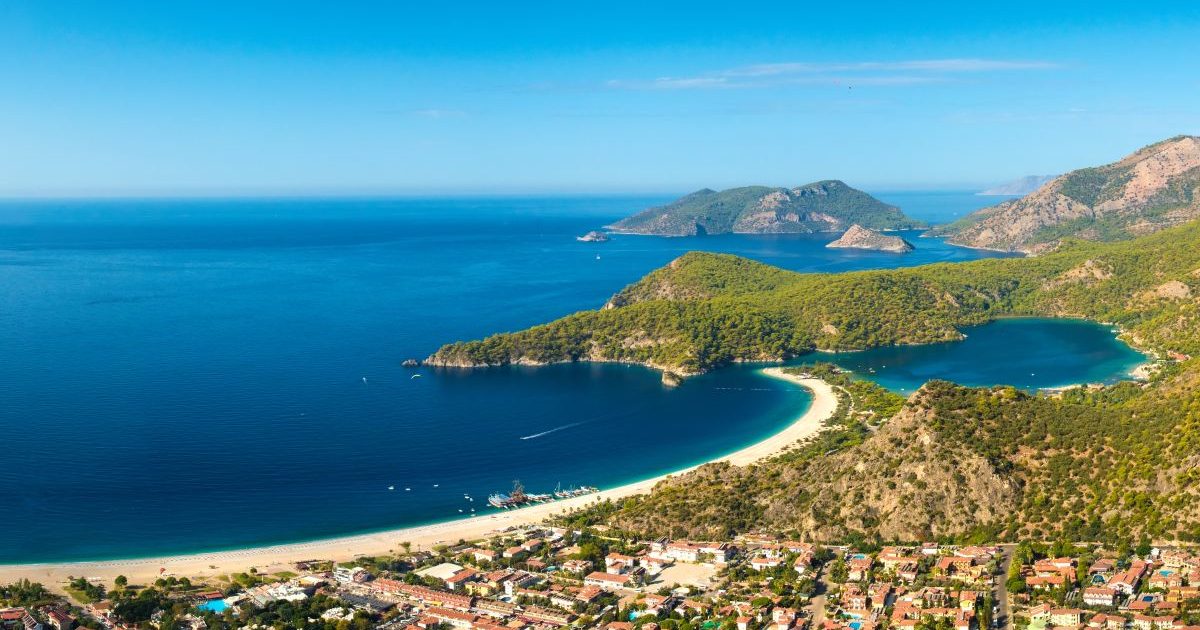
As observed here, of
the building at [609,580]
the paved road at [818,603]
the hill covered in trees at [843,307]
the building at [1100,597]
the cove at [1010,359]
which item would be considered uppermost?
the hill covered in trees at [843,307]

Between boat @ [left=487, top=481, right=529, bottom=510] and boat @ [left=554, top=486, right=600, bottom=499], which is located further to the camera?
boat @ [left=554, top=486, right=600, bottom=499]

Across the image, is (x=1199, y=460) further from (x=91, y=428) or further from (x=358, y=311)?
(x=358, y=311)

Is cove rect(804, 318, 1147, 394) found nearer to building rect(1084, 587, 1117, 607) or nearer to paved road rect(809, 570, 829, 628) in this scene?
paved road rect(809, 570, 829, 628)

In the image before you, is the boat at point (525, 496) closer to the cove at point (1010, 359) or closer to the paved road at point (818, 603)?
the paved road at point (818, 603)

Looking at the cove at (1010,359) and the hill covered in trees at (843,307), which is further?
the hill covered in trees at (843,307)

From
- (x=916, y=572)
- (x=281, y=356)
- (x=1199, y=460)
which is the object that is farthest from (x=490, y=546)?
(x=281, y=356)

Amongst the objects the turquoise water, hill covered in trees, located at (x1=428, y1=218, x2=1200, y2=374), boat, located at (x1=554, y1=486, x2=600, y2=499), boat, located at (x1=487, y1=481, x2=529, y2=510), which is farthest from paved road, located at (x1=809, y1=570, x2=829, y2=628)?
hill covered in trees, located at (x1=428, y1=218, x2=1200, y2=374)

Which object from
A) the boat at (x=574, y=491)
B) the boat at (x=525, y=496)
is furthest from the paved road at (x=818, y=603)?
the boat at (x=525, y=496)
